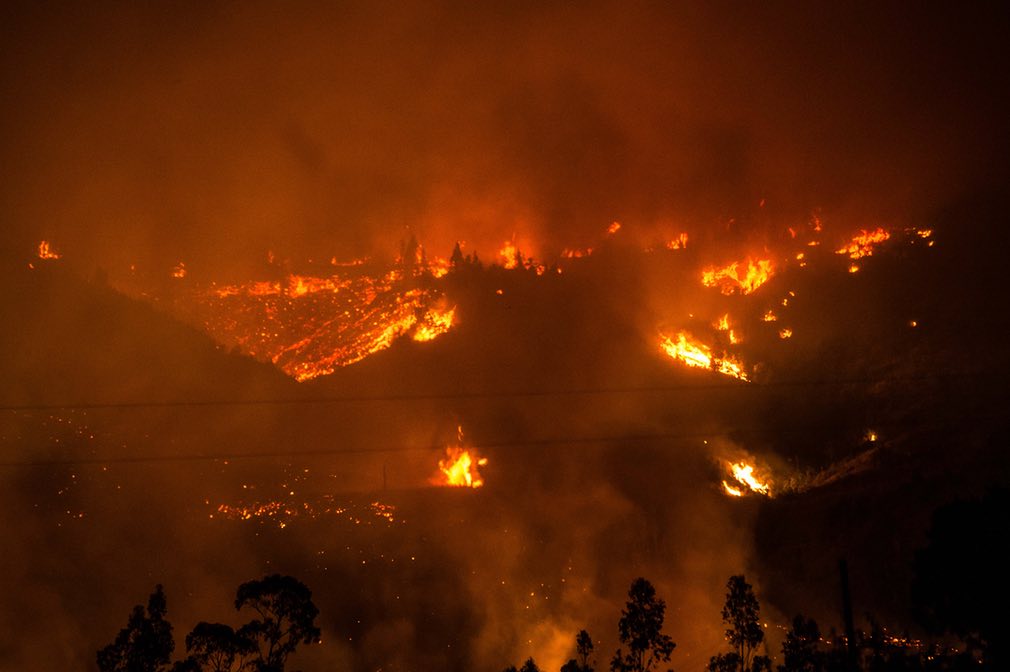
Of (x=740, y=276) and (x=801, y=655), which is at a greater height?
(x=740, y=276)

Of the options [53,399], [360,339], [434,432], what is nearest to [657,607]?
[434,432]

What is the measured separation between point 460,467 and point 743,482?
1257 inches

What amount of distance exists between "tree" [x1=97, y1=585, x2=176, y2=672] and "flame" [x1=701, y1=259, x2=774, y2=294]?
10894 cm

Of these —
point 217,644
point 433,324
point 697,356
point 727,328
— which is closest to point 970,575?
point 217,644

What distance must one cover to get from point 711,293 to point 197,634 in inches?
4257

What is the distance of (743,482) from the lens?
84875 mm

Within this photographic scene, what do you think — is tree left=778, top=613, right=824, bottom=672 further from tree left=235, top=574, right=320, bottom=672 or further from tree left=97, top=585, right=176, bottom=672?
tree left=97, top=585, right=176, bottom=672

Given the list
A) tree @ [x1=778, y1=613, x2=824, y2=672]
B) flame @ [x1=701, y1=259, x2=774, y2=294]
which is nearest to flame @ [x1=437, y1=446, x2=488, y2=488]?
tree @ [x1=778, y1=613, x2=824, y2=672]

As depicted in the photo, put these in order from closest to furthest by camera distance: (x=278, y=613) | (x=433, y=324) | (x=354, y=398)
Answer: (x=278, y=613)
(x=354, y=398)
(x=433, y=324)

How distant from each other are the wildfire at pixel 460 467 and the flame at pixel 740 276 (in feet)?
203

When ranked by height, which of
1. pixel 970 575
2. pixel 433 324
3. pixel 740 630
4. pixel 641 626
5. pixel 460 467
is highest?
pixel 433 324

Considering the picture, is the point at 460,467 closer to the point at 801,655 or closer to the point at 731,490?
the point at 731,490

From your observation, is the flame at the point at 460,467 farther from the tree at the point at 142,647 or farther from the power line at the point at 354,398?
the tree at the point at 142,647

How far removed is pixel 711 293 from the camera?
411 ft
